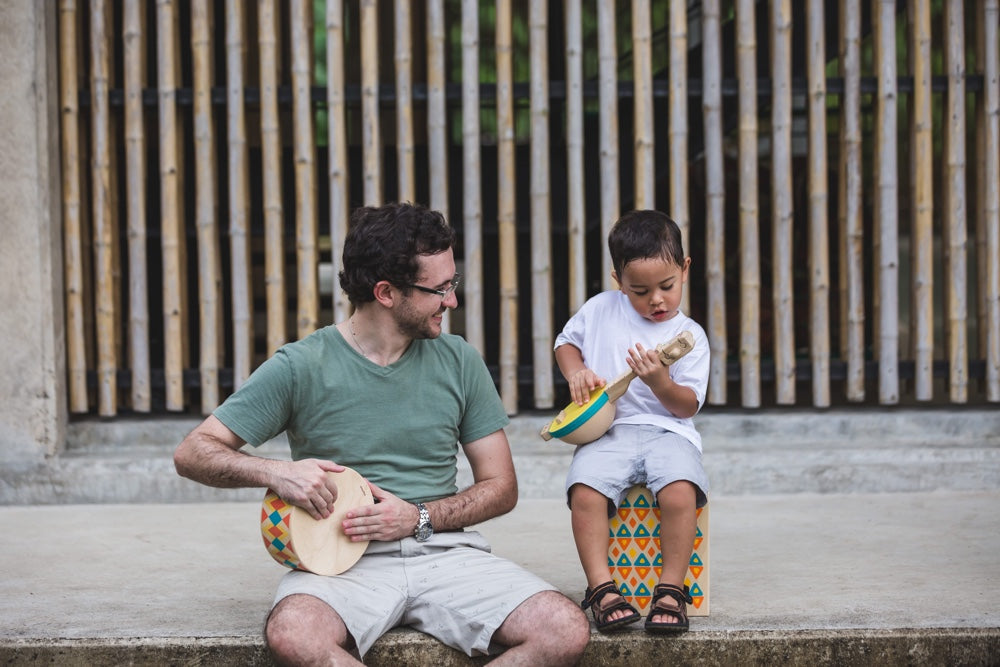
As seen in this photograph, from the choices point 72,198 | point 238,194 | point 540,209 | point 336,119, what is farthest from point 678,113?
point 72,198

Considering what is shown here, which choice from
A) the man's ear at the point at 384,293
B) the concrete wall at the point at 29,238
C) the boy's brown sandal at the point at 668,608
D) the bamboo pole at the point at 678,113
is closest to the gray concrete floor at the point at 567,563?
the boy's brown sandal at the point at 668,608

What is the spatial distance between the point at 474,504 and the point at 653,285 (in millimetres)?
777

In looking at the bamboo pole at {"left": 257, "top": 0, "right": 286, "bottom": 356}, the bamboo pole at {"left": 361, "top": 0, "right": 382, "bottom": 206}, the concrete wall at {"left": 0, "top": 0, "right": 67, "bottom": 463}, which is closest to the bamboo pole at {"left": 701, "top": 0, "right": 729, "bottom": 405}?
the bamboo pole at {"left": 361, "top": 0, "right": 382, "bottom": 206}

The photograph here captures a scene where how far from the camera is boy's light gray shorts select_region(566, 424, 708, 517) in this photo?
3.21m

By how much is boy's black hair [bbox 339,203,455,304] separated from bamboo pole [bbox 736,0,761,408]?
8.94 ft

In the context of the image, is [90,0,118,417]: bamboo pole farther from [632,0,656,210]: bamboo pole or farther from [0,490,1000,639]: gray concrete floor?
[632,0,656,210]: bamboo pole

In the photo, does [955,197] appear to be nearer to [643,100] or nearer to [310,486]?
[643,100]

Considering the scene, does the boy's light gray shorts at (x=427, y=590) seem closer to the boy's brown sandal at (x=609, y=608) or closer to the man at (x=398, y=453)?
the man at (x=398, y=453)

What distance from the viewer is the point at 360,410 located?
10.3ft

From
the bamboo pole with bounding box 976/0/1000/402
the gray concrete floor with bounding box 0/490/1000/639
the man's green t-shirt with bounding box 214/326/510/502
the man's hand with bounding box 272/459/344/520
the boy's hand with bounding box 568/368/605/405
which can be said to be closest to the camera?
the man's hand with bounding box 272/459/344/520

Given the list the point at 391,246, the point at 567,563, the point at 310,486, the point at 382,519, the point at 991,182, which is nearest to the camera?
the point at 310,486

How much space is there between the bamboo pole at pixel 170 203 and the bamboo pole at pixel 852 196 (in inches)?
126

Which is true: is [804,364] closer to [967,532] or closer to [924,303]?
[924,303]

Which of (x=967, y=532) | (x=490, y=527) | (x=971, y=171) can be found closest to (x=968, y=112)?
(x=971, y=171)
